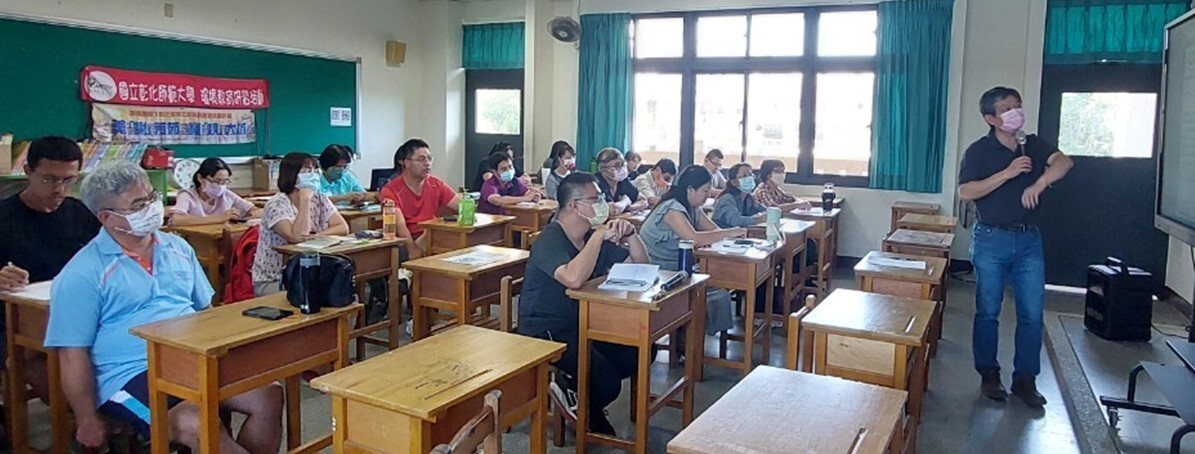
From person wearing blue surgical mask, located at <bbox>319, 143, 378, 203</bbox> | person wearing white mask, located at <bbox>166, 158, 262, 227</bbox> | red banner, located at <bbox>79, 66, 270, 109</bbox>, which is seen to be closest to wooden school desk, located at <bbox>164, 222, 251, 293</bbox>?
person wearing white mask, located at <bbox>166, 158, 262, 227</bbox>

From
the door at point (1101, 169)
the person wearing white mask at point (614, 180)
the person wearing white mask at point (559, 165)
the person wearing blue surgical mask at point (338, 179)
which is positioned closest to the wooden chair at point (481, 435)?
the person wearing blue surgical mask at point (338, 179)

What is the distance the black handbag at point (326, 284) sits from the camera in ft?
8.57

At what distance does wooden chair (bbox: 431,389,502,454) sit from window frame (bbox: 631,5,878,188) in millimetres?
6596

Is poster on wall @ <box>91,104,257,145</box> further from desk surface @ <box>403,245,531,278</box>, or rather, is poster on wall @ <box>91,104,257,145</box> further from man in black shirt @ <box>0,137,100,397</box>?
desk surface @ <box>403,245,531,278</box>

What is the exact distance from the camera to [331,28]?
8367 millimetres

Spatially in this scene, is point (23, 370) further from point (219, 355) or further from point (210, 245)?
point (210, 245)

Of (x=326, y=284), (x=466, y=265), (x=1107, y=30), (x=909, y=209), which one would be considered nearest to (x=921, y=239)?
(x=909, y=209)

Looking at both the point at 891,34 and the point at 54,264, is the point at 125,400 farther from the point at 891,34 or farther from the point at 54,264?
the point at 891,34

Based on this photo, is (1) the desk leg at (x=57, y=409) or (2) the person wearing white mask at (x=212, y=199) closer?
(1) the desk leg at (x=57, y=409)

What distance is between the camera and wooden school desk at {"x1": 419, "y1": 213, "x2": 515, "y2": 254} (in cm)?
491

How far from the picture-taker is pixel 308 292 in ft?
8.50

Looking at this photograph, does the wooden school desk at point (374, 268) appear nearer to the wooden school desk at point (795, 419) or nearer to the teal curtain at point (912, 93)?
the wooden school desk at point (795, 419)

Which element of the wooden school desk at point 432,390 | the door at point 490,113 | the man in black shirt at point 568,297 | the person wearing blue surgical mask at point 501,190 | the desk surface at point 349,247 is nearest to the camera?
the wooden school desk at point 432,390

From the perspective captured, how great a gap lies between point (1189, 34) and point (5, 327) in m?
4.69
